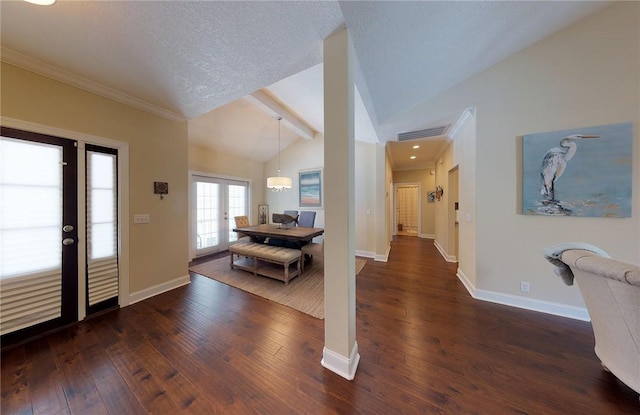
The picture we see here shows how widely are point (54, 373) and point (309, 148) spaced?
5204 mm

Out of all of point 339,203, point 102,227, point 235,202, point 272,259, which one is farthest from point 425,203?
point 102,227

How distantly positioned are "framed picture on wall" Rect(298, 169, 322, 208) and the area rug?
192cm

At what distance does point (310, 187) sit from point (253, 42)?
3.96m

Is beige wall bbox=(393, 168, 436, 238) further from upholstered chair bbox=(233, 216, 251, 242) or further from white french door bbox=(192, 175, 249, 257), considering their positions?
white french door bbox=(192, 175, 249, 257)

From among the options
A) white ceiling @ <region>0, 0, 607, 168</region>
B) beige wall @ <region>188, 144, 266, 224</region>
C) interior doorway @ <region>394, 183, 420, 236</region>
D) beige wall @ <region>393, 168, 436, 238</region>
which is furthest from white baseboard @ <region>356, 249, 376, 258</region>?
interior doorway @ <region>394, 183, 420, 236</region>

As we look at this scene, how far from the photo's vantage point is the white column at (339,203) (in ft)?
4.62

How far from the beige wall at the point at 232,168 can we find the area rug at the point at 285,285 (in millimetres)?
2199

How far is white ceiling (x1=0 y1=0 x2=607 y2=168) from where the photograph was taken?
1.38 meters

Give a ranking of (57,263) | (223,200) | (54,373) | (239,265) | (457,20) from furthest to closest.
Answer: (223,200) < (239,265) < (57,263) < (457,20) < (54,373)

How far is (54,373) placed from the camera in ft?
4.79

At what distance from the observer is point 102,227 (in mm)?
2266

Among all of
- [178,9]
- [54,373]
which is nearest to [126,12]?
[178,9]


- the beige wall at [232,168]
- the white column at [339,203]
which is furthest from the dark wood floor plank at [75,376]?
the beige wall at [232,168]

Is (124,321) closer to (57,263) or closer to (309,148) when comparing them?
(57,263)
